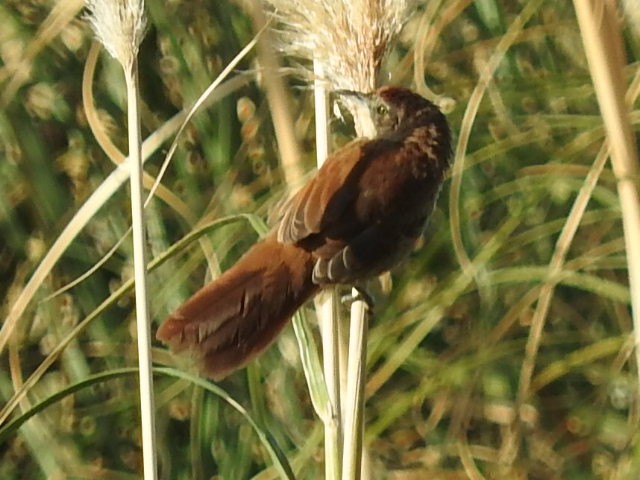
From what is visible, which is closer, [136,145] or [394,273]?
[136,145]

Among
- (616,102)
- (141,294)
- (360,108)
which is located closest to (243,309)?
(141,294)

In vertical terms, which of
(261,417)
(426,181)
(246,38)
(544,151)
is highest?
(246,38)

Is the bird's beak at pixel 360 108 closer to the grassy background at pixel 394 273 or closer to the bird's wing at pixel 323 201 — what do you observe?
the bird's wing at pixel 323 201

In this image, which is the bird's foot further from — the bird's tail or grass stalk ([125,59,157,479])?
grass stalk ([125,59,157,479])

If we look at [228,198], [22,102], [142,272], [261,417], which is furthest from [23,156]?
[142,272]

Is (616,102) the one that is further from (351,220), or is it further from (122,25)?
(122,25)

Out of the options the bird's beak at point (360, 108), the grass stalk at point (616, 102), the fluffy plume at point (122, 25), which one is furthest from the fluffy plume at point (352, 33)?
the grass stalk at point (616, 102)

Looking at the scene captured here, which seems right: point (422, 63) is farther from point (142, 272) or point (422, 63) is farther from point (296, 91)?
point (142, 272)
